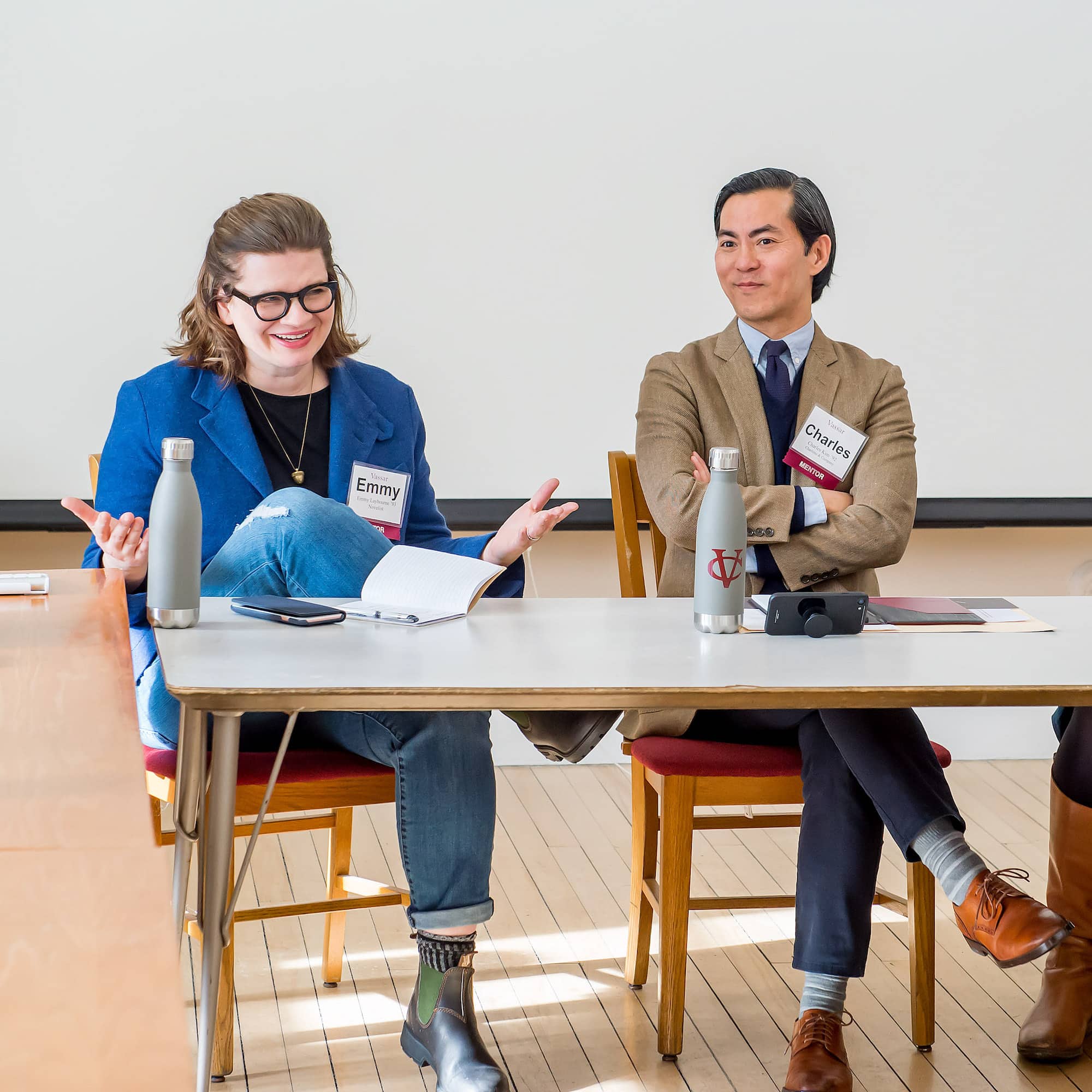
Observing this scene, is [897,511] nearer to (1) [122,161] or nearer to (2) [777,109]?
(2) [777,109]

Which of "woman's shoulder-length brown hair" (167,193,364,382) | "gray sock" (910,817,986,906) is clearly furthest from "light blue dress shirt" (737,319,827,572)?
"gray sock" (910,817,986,906)

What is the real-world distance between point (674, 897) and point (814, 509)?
71 cm

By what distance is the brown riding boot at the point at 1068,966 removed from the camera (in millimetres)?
1834

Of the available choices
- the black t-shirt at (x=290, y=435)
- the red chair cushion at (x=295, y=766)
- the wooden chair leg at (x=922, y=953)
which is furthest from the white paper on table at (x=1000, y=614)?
the black t-shirt at (x=290, y=435)

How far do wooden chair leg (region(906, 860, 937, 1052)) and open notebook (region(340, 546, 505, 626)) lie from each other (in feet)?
2.49

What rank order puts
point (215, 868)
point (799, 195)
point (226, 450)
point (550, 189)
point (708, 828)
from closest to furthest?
point (215, 868)
point (708, 828)
point (226, 450)
point (799, 195)
point (550, 189)

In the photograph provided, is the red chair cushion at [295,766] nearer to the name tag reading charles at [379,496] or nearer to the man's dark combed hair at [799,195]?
the name tag reading charles at [379,496]

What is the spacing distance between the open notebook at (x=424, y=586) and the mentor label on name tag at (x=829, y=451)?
775 millimetres

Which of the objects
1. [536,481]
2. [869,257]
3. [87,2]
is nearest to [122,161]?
[87,2]

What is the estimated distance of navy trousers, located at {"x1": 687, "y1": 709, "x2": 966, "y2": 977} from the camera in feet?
5.42

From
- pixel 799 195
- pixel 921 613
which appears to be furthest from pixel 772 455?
pixel 921 613

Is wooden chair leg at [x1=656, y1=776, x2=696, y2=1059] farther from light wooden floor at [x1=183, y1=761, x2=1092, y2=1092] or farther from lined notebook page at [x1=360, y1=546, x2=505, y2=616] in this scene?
lined notebook page at [x1=360, y1=546, x2=505, y2=616]

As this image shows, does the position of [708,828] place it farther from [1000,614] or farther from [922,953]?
[1000,614]

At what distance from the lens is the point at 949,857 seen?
1.61 meters
